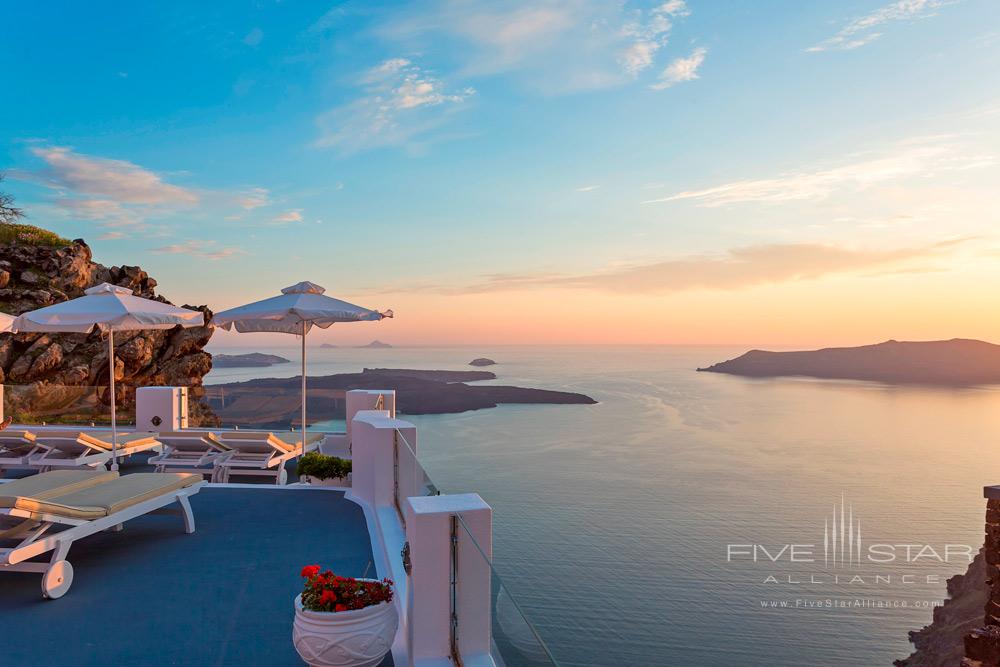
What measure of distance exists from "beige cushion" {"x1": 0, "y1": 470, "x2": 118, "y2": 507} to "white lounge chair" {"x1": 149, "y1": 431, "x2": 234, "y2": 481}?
256 centimetres

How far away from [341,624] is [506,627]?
2.84 ft

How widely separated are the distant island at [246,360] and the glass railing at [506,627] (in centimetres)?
2815

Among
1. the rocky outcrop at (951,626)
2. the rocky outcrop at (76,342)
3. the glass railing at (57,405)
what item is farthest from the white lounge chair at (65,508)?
the rocky outcrop at (951,626)

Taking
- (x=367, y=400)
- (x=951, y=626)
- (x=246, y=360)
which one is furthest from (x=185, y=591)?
(x=951, y=626)

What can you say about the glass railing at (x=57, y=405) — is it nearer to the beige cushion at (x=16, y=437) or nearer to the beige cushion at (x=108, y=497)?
the beige cushion at (x=16, y=437)

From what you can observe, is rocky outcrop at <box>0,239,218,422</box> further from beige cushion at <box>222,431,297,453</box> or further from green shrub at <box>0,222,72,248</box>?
beige cushion at <box>222,431,297,453</box>

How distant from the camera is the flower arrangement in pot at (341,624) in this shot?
8.50 ft

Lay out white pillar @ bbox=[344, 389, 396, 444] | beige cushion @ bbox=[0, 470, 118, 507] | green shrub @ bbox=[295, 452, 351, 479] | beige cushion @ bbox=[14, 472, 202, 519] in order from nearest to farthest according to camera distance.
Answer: beige cushion @ bbox=[14, 472, 202, 519]
beige cushion @ bbox=[0, 470, 118, 507]
green shrub @ bbox=[295, 452, 351, 479]
white pillar @ bbox=[344, 389, 396, 444]

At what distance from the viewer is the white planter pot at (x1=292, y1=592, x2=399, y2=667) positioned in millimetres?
2586

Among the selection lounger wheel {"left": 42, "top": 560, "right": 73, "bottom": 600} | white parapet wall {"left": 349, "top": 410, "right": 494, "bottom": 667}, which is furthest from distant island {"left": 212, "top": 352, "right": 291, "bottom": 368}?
white parapet wall {"left": 349, "top": 410, "right": 494, "bottom": 667}

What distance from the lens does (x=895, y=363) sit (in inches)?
3903

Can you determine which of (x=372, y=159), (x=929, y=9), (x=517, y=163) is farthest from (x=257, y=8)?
(x=929, y=9)
